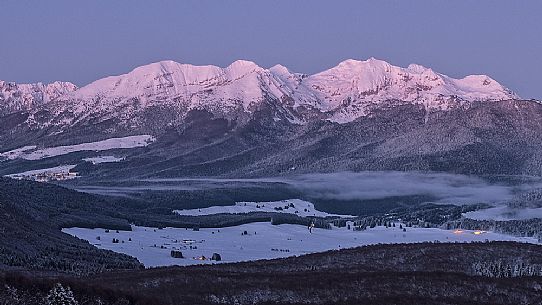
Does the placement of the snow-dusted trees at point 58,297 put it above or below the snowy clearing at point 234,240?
above

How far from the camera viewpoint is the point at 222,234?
186 metres

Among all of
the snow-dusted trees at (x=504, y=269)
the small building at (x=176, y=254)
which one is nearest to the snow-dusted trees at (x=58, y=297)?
the snow-dusted trees at (x=504, y=269)

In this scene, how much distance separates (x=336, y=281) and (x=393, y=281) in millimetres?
5279

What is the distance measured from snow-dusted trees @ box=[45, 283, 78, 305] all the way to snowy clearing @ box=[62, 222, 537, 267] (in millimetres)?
68272

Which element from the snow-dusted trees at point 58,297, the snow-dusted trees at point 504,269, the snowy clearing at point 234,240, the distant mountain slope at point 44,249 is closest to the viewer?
the snow-dusted trees at point 58,297

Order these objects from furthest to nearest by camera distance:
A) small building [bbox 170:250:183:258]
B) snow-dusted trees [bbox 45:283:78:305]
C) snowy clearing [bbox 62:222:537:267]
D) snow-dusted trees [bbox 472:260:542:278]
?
snowy clearing [bbox 62:222:537:267] → small building [bbox 170:250:183:258] → snow-dusted trees [bbox 472:260:542:278] → snow-dusted trees [bbox 45:283:78:305]

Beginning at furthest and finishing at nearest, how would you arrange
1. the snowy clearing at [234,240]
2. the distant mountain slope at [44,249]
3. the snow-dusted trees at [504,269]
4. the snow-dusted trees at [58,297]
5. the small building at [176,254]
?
the snowy clearing at [234,240], the small building at [176,254], the distant mountain slope at [44,249], the snow-dusted trees at [504,269], the snow-dusted trees at [58,297]

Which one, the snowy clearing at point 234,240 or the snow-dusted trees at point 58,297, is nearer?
the snow-dusted trees at point 58,297

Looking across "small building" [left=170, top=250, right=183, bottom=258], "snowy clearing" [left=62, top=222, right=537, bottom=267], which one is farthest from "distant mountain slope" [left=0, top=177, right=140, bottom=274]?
"small building" [left=170, top=250, right=183, bottom=258]

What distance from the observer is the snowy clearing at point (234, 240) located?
14112cm

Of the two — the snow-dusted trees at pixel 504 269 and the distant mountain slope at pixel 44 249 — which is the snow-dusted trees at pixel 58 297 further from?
the snow-dusted trees at pixel 504 269

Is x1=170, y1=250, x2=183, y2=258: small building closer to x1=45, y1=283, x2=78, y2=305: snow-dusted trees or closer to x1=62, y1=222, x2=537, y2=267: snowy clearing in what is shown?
x1=62, y1=222, x2=537, y2=267: snowy clearing

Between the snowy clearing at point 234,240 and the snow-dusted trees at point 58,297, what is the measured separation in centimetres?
6827

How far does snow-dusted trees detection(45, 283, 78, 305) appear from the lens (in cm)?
5794
